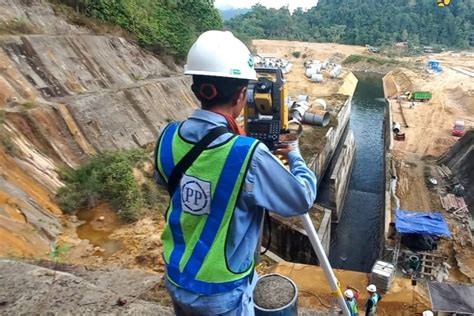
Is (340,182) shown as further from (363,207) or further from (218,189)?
(218,189)

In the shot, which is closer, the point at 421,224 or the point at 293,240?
the point at 293,240

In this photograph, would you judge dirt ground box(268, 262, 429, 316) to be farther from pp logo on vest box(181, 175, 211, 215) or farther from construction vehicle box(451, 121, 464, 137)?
construction vehicle box(451, 121, 464, 137)

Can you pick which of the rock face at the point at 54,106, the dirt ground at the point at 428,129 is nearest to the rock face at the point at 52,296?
the rock face at the point at 54,106

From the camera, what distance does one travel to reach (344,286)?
10.5 meters

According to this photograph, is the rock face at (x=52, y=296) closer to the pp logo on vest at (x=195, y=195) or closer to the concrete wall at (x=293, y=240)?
the pp logo on vest at (x=195, y=195)

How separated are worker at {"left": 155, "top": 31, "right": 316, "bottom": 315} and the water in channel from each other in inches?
660

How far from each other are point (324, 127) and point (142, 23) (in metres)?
13.8

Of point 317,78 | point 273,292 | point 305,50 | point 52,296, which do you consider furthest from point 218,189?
point 305,50

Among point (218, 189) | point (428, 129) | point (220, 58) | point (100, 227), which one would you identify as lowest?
point (428, 129)

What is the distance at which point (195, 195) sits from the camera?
6.11 ft

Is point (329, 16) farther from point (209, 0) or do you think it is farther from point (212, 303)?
point (212, 303)

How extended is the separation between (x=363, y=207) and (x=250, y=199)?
901 inches

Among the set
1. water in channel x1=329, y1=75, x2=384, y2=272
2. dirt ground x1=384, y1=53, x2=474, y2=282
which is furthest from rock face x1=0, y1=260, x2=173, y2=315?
water in channel x1=329, y1=75, x2=384, y2=272

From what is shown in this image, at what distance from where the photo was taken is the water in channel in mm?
18188
